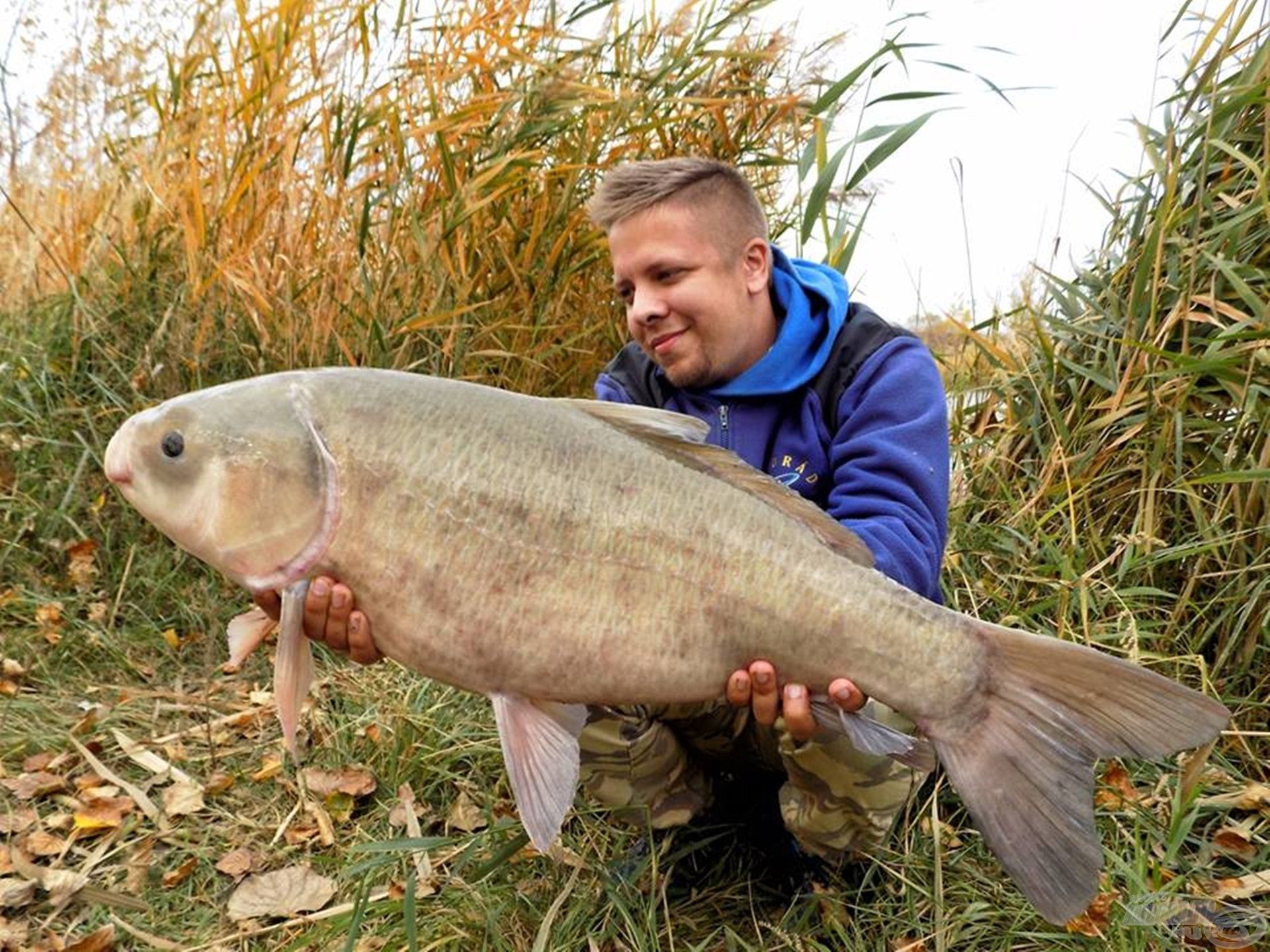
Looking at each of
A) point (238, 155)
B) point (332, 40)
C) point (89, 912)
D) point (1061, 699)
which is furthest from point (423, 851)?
point (332, 40)

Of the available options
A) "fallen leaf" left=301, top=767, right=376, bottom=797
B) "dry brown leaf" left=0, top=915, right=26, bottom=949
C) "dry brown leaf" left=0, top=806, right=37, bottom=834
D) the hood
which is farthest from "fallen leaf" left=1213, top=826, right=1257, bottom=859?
"dry brown leaf" left=0, top=806, right=37, bottom=834

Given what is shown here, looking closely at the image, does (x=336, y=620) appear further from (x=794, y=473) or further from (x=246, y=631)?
(x=794, y=473)

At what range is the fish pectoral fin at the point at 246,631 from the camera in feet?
5.54

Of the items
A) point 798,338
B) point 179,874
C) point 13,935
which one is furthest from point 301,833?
point 798,338

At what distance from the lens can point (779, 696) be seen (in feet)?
5.29

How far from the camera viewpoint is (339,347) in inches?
119

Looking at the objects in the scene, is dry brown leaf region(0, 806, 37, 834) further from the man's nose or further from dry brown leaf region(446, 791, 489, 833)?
the man's nose

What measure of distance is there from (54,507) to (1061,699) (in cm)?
265

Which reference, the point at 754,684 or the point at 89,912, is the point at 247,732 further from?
the point at 754,684

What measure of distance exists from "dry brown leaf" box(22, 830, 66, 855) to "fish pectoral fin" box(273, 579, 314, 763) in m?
0.85

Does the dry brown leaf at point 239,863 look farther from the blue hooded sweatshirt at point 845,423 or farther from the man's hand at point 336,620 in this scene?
the blue hooded sweatshirt at point 845,423

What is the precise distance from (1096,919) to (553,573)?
43.5 inches

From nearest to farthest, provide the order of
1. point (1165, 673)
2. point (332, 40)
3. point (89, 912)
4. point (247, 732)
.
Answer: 1. point (89, 912)
2. point (1165, 673)
3. point (247, 732)
4. point (332, 40)

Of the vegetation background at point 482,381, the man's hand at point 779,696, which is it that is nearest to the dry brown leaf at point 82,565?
the vegetation background at point 482,381
